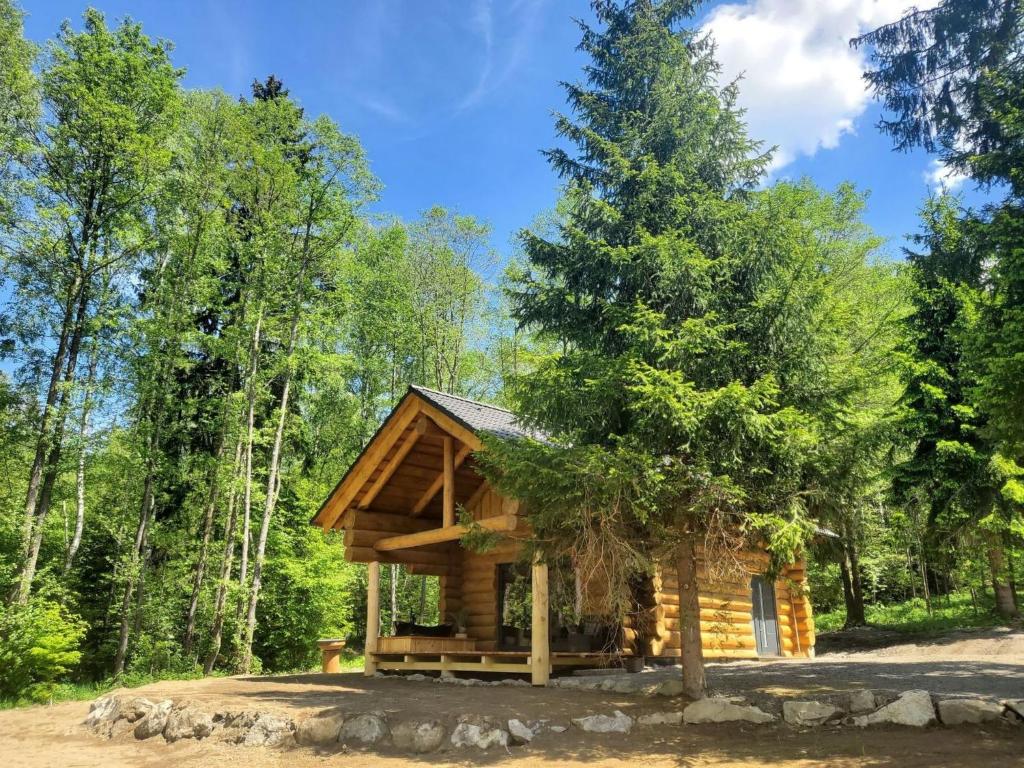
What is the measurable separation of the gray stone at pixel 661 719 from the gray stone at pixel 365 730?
2.82 m

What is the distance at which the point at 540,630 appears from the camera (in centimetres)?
965

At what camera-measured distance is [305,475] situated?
2372 centimetres

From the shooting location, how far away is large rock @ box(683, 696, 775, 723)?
6.96m

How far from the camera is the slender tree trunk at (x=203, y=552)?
55.8 feet

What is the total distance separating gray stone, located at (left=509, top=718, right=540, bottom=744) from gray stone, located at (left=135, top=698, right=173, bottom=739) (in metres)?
4.76

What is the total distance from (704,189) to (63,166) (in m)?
15.1

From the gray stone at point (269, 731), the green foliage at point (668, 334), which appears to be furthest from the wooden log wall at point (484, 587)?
the gray stone at point (269, 731)

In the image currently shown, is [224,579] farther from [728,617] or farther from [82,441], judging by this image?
[728,617]

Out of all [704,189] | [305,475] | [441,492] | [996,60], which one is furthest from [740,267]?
[305,475]

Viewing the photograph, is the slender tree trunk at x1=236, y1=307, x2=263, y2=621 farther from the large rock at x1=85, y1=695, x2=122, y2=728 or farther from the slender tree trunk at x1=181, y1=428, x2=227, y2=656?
the large rock at x1=85, y1=695, x2=122, y2=728

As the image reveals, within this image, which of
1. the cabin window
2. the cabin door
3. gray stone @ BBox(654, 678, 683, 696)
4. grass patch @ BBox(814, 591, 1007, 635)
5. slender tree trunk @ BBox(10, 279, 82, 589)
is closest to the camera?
gray stone @ BBox(654, 678, 683, 696)

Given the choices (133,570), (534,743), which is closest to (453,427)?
(534,743)

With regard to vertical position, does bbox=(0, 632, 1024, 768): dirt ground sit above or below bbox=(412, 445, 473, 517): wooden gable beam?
below

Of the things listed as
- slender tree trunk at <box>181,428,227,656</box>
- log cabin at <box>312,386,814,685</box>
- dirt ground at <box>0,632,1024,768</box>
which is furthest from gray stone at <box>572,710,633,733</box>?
slender tree trunk at <box>181,428,227,656</box>
